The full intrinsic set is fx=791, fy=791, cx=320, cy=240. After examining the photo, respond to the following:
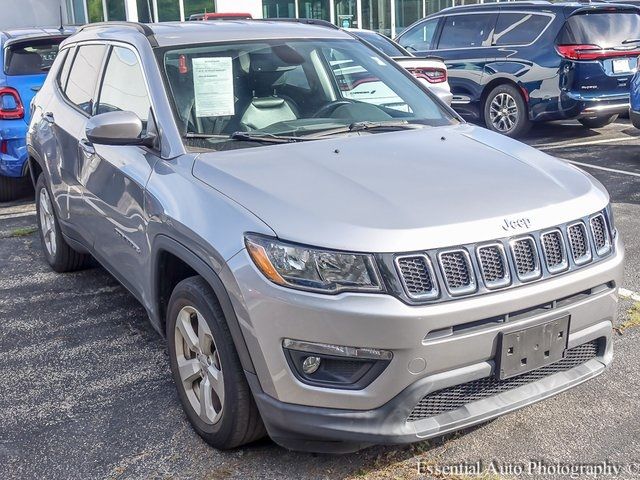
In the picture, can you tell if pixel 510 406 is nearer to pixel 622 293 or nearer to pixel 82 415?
pixel 82 415

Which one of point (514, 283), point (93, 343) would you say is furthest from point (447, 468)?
point (93, 343)

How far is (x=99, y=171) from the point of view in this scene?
4.22 meters

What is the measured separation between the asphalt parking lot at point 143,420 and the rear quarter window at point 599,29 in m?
5.67

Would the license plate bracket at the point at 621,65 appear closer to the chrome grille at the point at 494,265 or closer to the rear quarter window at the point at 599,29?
the rear quarter window at the point at 599,29

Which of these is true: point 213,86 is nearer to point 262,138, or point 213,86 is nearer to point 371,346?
point 262,138

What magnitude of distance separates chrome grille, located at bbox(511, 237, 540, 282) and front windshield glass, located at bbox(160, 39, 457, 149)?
128 cm

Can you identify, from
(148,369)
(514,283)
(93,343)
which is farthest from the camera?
(93,343)

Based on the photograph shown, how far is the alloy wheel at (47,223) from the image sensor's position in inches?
218

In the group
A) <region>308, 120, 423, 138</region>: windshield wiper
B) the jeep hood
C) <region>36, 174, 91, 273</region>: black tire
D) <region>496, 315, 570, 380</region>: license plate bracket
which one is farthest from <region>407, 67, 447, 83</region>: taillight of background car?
<region>496, 315, 570, 380</region>: license plate bracket

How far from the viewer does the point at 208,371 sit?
10.4 feet

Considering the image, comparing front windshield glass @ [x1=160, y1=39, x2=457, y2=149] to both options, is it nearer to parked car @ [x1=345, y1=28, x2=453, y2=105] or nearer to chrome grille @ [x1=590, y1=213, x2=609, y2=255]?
chrome grille @ [x1=590, y1=213, x2=609, y2=255]

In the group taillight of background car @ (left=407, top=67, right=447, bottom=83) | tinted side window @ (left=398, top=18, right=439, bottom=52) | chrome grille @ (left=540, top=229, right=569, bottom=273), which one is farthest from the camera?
tinted side window @ (left=398, top=18, right=439, bottom=52)

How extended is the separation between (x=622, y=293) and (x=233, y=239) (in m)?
2.97

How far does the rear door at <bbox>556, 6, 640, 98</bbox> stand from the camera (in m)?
9.90
